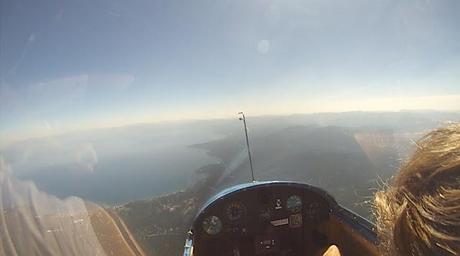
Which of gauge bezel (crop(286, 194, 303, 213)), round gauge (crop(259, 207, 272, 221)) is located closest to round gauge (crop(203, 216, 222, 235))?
round gauge (crop(259, 207, 272, 221))

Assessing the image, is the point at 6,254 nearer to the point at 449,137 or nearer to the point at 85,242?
the point at 85,242

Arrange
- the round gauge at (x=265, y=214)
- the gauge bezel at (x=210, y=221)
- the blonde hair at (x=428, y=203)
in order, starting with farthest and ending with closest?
the round gauge at (x=265, y=214), the gauge bezel at (x=210, y=221), the blonde hair at (x=428, y=203)

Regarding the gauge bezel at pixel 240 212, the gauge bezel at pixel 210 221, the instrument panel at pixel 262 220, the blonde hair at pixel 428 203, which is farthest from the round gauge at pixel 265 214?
the blonde hair at pixel 428 203

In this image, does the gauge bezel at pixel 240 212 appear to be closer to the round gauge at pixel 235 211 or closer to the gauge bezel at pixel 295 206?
the round gauge at pixel 235 211

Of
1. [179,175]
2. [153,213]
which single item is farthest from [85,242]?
[179,175]

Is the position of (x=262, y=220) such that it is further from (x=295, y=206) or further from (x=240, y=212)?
(x=295, y=206)

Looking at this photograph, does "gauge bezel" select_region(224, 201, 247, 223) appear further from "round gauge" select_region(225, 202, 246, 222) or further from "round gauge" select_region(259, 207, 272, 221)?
"round gauge" select_region(259, 207, 272, 221)

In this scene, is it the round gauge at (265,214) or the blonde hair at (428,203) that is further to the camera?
the round gauge at (265,214)
